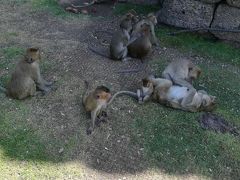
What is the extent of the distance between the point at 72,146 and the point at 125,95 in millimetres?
1705

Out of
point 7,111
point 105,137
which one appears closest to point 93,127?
point 105,137

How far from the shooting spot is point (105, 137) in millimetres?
7785

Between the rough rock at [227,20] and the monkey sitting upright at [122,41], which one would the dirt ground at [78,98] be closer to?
the monkey sitting upright at [122,41]

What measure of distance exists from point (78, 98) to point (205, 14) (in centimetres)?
423

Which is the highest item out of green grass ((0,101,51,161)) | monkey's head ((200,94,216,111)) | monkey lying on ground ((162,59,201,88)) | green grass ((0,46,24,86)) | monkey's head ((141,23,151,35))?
monkey's head ((141,23,151,35))

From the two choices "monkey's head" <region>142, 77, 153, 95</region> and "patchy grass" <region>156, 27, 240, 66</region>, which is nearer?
"monkey's head" <region>142, 77, 153, 95</region>

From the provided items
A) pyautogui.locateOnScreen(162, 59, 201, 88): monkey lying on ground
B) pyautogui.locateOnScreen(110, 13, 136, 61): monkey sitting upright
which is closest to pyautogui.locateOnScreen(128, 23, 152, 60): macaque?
pyautogui.locateOnScreen(110, 13, 136, 61): monkey sitting upright

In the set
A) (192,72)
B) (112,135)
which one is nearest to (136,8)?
(192,72)

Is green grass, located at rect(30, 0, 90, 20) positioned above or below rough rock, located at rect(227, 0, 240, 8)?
below

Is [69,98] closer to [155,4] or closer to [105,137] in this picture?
[105,137]

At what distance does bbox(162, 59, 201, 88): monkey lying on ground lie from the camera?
8828 millimetres

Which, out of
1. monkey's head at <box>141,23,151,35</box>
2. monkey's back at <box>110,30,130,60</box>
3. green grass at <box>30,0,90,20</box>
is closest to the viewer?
monkey's back at <box>110,30,130,60</box>

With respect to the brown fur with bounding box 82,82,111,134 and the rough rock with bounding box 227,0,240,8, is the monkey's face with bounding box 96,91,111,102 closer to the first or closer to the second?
the brown fur with bounding box 82,82,111,134

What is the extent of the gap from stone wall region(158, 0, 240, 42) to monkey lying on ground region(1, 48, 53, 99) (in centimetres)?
429
